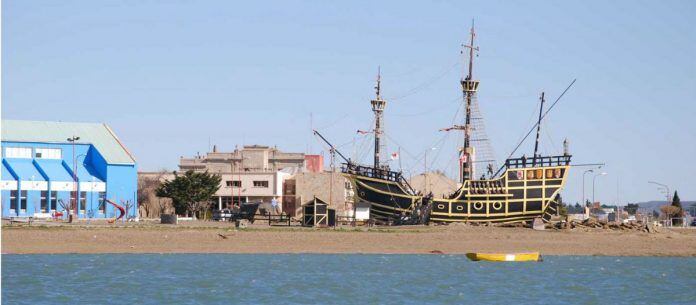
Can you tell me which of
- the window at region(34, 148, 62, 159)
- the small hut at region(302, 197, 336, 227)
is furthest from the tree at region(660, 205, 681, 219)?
the window at region(34, 148, 62, 159)

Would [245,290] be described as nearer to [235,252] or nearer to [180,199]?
[235,252]

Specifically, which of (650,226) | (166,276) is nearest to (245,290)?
(166,276)

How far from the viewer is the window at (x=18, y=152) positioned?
340 feet

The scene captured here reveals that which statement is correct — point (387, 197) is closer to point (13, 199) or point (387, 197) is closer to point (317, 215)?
point (317, 215)

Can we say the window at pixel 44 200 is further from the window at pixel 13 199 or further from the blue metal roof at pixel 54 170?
the window at pixel 13 199

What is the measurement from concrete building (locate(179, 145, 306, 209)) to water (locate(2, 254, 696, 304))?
2230 inches

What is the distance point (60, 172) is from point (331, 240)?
38.8 m

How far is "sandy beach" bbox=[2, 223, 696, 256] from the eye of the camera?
7038 centimetres

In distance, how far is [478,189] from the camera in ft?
305

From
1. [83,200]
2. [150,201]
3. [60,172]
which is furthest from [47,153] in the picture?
[150,201]

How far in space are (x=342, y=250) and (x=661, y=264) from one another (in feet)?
68.3

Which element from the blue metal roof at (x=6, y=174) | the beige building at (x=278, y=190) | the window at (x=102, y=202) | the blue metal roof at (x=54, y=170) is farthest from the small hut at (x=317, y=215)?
the beige building at (x=278, y=190)

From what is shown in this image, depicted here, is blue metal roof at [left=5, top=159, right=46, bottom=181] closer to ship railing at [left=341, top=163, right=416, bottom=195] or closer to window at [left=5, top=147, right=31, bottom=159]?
window at [left=5, top=147, right=31, bottom=159]

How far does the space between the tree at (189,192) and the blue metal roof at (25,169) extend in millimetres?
13560
